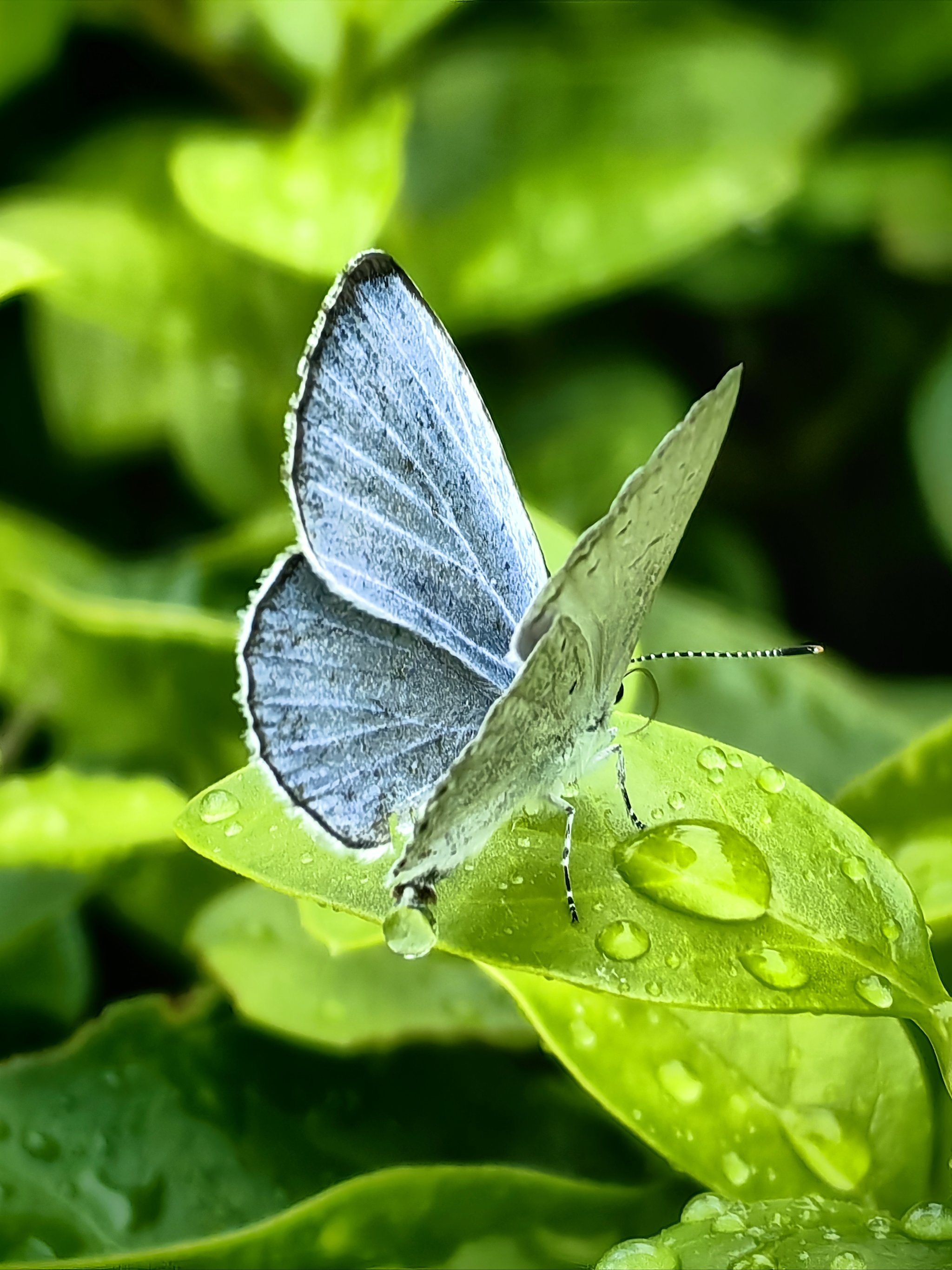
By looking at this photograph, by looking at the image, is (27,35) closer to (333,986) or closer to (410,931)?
(333,986)

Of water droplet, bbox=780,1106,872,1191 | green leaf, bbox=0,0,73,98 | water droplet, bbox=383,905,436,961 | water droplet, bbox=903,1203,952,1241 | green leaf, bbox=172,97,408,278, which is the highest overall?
green leaf, bbox=0,0,73,98

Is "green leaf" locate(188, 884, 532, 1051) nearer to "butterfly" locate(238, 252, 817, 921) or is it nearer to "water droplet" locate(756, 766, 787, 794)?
"butterfly" locate(238, 252, 817, 921)

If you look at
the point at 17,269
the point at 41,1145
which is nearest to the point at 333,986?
the point at 41,1145

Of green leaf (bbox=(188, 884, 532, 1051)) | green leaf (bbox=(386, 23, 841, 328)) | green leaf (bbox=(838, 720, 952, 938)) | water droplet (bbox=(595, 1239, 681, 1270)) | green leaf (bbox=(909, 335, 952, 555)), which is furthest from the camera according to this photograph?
green leaf (bbox=(909, 335, 952, 555))

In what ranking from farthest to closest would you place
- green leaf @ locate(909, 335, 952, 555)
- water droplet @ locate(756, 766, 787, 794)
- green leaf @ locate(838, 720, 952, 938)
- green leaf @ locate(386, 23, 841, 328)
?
green leaf @ locate(909, 335, 952, 555)
green leaf @ locate(386, 23, 841, 328)
green leaf @ locate(838, 720, 952, 938)
water droplet @ locate(756, 766, 787, 794)

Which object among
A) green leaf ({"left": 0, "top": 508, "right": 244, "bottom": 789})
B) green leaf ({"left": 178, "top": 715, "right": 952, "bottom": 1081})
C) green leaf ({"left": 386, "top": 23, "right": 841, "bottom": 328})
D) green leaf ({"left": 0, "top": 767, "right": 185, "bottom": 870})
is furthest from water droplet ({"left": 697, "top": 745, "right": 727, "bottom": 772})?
green leaf ({"left": 386, "top": 23, "right": 841, "bottom": 328})

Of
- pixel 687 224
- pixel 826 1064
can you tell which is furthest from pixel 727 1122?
pixel 687 224

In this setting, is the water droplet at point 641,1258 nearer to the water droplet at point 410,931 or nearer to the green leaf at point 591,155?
the water droplet at point 410,931

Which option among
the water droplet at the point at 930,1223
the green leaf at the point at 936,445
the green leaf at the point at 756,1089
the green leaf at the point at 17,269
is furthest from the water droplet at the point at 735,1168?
the green leaf at the point at 936,445
